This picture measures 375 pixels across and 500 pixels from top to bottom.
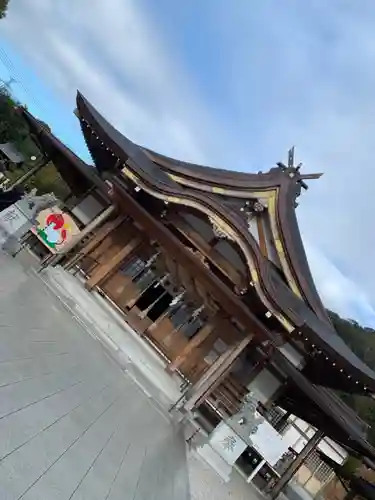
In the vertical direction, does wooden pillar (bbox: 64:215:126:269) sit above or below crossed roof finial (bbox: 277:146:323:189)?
below

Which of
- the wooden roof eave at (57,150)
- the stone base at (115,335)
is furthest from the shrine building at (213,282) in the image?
the wooden roof eave at (57,150)

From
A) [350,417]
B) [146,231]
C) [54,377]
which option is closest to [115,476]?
[54,377]

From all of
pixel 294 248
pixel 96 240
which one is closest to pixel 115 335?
pixel 96 240

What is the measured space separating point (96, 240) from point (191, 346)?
4093 mm

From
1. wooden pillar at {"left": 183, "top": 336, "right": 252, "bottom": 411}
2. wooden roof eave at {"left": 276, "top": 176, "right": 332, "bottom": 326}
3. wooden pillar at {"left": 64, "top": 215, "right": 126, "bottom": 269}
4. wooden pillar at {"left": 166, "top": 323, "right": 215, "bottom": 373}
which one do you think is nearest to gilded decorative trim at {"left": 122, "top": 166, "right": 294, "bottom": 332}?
wooden roof eave at {"left": 276, "top": 176, "right": 332, "bottom": 326}

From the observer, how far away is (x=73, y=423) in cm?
874

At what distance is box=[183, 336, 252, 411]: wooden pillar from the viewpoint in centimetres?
1313

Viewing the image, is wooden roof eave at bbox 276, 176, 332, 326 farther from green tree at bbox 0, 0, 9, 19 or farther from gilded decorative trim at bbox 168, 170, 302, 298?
green tree at bbox 0, 0, 9, 19

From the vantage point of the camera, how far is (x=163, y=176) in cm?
1445

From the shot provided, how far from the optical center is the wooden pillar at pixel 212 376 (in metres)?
13.1

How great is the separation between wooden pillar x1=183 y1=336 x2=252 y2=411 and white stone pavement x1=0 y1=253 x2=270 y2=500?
0.75 meters

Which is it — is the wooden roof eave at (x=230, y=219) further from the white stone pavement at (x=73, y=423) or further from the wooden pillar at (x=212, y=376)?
the white stone pavement at (x=73, y=423)

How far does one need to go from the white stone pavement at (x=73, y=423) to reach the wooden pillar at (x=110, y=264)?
1111 mm

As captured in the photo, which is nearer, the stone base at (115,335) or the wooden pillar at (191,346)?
the stone base at (115,335)
